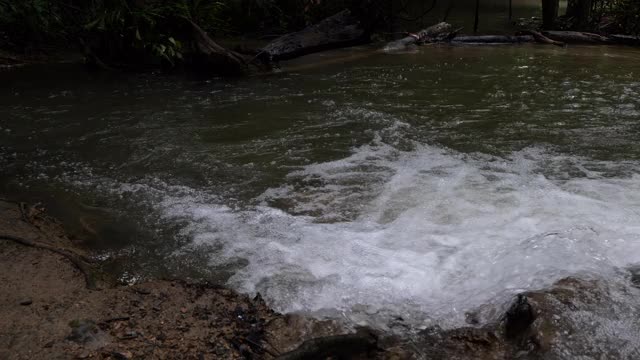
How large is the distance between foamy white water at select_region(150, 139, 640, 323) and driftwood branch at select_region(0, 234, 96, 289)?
76 centimetres

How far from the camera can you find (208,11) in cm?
1038

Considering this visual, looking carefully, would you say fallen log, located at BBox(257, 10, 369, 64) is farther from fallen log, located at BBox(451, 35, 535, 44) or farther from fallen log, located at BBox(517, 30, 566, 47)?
fallen log, located at BBox(517, 30, 566, 47)

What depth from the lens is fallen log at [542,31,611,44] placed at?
12.6m

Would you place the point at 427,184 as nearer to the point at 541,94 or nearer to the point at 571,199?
the point at 571,199

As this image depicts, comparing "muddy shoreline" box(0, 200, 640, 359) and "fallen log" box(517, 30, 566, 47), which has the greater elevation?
"fallen log" box(517, 30, 566, 47)

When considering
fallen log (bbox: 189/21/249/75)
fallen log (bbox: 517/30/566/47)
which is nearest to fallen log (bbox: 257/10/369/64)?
fallen log (bbox: 189/21/249/75)

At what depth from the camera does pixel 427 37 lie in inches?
515

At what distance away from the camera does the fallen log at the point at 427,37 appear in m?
12.6

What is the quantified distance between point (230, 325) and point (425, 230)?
180 centimetres

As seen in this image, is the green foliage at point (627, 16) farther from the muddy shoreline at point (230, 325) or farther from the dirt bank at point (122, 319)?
the dirt bank at point (122, 319)

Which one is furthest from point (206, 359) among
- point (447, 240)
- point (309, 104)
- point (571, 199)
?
point (309, 104)

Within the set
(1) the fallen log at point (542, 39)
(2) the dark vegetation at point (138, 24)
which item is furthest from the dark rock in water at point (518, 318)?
(1) the fallen log at point (542, 39)

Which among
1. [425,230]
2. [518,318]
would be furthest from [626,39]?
[518,318]

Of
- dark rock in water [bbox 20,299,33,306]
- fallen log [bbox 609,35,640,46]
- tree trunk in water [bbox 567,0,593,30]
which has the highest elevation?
tree trunk in water [bbox 567,0,593,30]
